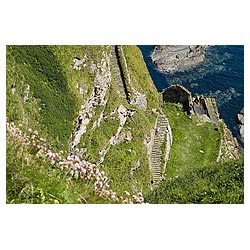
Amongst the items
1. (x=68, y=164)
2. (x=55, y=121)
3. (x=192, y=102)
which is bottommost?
(x=68, y=164)

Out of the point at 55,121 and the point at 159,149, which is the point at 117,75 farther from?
the point at 55,121

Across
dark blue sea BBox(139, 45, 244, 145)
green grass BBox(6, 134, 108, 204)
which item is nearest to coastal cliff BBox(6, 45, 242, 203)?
green grass BBox(6, 134, 108, 204)

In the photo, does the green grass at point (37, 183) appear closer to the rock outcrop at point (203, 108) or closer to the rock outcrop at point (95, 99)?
the rock outcrop at point (95, 99)

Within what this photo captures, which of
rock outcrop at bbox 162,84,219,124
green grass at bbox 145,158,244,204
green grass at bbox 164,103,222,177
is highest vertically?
rock outcrop at bbox 162,84,219,124

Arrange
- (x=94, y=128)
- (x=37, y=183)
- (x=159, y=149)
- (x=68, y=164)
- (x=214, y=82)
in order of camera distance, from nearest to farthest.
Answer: (x=37, y=183)
(x=68, y=164)
(x=94, y=128)
(x=159, y=149)
(x=214, y=82)

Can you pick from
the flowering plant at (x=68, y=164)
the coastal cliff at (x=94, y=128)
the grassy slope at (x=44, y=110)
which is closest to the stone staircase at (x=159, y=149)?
the coastal cliff at (x=94, y=128)

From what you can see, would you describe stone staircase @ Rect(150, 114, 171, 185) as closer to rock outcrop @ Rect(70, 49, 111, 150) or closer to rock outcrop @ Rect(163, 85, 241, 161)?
rock outcrop @ Rect(163, 85, 241, 161)

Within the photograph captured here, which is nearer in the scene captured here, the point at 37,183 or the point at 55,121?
the point at 37,183

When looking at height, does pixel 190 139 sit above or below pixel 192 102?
below

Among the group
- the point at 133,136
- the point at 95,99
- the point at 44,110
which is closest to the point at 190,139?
the point at 133,136
